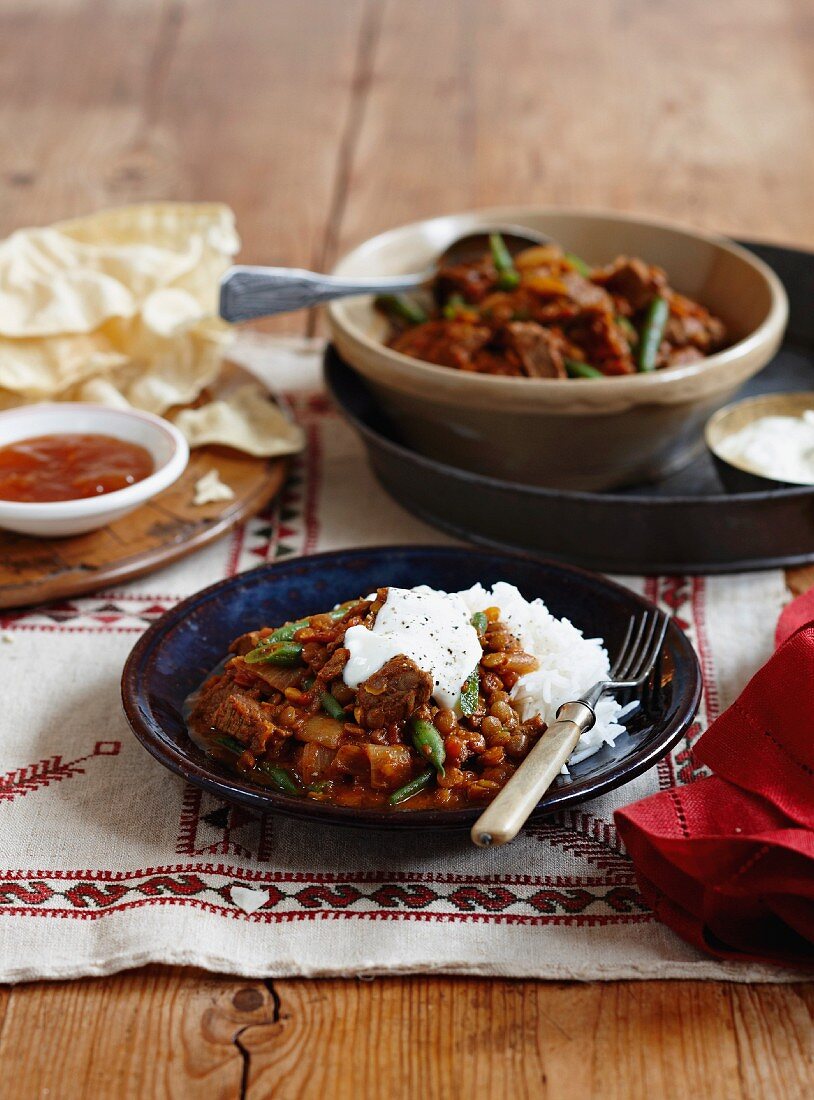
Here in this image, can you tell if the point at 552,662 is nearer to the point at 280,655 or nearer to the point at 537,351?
the point at 280,655

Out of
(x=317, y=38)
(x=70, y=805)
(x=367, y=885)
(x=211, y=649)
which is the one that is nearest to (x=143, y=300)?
(x=211, y=649)

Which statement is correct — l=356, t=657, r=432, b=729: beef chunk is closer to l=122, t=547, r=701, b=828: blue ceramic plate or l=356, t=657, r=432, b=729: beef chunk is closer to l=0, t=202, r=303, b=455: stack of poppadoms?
l=122, t=547, r=701, b=828: blue ceramic plate

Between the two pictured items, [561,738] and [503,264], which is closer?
[561,738]

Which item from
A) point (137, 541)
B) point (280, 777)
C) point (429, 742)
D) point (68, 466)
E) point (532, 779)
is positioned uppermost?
point (532, 779)

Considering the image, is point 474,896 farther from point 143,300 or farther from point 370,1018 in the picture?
point 143,300

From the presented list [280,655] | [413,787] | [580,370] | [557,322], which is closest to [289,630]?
[280,655]

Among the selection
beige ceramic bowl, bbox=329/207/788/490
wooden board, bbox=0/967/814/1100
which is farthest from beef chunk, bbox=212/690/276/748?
beige ceramic bowl, bbox=329/207/788/490

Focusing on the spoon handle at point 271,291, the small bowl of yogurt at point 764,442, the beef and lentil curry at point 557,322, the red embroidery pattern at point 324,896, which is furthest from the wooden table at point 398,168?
the spoon handle at point 271,291
